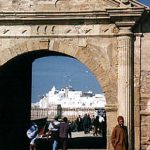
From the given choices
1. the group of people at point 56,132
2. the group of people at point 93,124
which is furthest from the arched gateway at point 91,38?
the group of people at point 93,124

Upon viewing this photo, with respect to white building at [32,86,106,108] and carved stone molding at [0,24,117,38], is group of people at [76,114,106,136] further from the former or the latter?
white building at [32,86,106,108]

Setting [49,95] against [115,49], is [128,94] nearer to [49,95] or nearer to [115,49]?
[115,49]

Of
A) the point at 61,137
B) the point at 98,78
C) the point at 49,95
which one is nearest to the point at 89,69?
the point at 98,78

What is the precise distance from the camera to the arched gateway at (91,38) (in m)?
15.1

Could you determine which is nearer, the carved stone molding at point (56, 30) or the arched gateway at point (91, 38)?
the arched gateway at point (91, 38)

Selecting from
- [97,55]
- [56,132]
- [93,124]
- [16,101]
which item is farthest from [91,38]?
[93,124]

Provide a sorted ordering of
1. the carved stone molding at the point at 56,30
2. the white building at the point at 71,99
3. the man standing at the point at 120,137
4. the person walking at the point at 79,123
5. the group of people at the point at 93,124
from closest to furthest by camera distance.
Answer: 1. the man standing at the point at 120,137
2. the carved stone molding at the point at 56,30
3. the group of people at the point at 93,124
4. the person walking at the point at 79,123
5. the white building at the point at 71,99

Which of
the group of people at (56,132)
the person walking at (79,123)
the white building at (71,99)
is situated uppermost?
the white building at (71,99)

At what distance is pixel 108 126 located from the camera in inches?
597

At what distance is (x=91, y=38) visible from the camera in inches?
611

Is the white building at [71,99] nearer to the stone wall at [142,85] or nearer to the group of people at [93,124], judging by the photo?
the group of people at [93,124]

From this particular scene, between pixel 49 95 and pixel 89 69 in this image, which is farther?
pixel 49 95

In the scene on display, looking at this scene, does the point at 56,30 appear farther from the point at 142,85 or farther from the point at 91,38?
the point at 142,85

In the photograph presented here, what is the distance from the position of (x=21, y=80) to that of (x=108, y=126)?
464 centimetres
